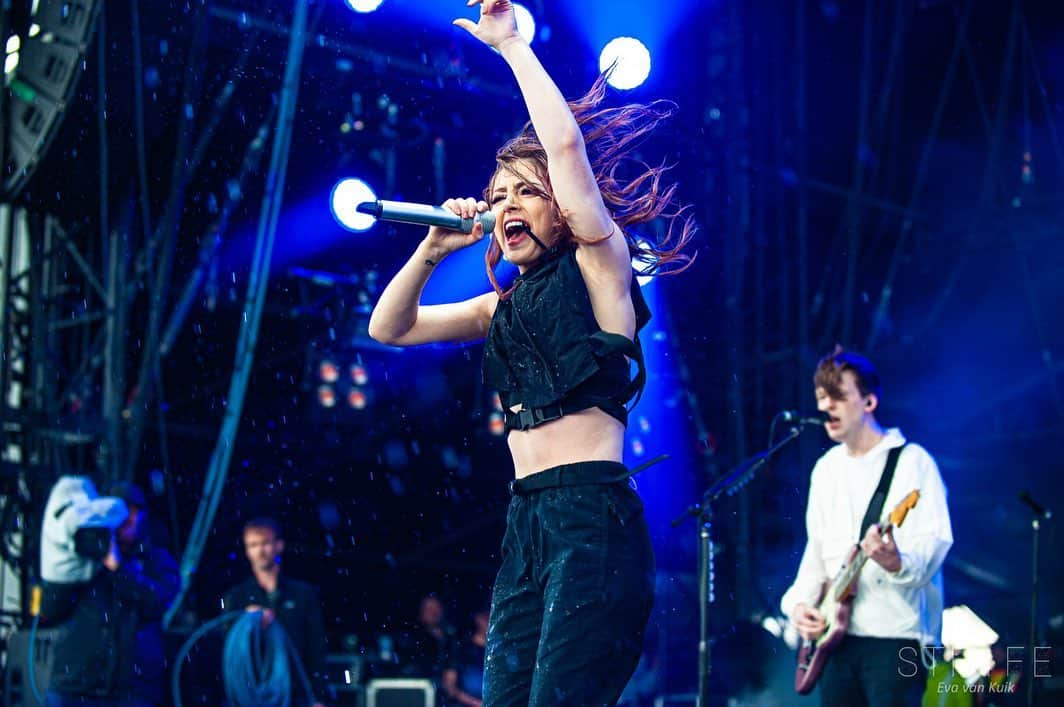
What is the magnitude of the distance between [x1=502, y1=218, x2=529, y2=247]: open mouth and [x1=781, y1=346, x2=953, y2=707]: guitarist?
2456 millimetres

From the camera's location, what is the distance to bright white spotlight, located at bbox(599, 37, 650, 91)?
549 cm

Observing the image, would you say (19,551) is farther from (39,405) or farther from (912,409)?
(912,409)

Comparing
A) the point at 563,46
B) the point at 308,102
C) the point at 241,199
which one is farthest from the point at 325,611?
the point at 563,46

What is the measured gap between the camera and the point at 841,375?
505 centimetres

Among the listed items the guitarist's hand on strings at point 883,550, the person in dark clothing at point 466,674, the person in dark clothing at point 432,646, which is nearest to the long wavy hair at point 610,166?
the guitarist's hand on strings at point 883,550

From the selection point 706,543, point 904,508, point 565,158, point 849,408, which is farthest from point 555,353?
point 706,543

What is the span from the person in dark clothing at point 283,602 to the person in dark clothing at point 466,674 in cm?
170

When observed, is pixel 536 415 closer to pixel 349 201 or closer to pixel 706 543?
pixel 349 201

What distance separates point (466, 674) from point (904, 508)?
14.6 ft

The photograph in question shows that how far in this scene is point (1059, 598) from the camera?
9.77 metres

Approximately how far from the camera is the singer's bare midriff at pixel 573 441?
100 inches

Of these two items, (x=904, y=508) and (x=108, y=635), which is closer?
(x=904, y=508)

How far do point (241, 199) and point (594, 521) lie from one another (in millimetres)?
6848

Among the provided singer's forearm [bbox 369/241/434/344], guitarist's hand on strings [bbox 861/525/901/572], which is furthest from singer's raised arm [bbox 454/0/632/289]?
guitarist's hand on strings [bbox 861/525/901/572]
